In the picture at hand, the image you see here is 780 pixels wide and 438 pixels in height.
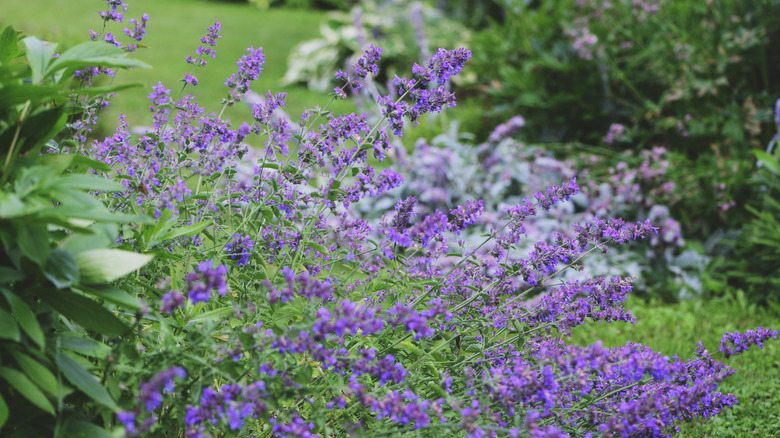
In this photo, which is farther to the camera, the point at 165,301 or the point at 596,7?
the point at 596,7

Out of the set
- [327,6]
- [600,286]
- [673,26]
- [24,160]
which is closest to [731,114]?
[673,26]

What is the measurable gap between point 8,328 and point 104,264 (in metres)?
0.23

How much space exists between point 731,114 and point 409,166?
2.36 metres

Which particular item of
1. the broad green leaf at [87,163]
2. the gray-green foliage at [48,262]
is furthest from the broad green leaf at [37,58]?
the broad green leaf at [87,163]

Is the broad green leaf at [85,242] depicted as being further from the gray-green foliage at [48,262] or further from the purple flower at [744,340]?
the purple flower at [744,340]

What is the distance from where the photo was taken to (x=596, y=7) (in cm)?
549

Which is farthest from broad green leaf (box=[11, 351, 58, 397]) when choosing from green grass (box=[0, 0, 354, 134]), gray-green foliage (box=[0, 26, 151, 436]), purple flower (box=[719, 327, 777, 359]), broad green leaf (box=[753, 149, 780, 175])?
green grass (box=[0, 0, 354, 134])

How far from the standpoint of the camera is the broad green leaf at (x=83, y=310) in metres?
1.60

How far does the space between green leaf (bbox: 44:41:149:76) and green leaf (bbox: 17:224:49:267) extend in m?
0.43

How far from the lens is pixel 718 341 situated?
343 cm

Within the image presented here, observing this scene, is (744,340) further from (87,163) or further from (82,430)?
(87,163)

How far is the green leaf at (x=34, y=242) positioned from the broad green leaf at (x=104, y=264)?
0.11 metres

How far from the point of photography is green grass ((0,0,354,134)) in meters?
7.50

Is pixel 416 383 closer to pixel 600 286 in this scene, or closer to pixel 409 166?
→ pixel 600 286
